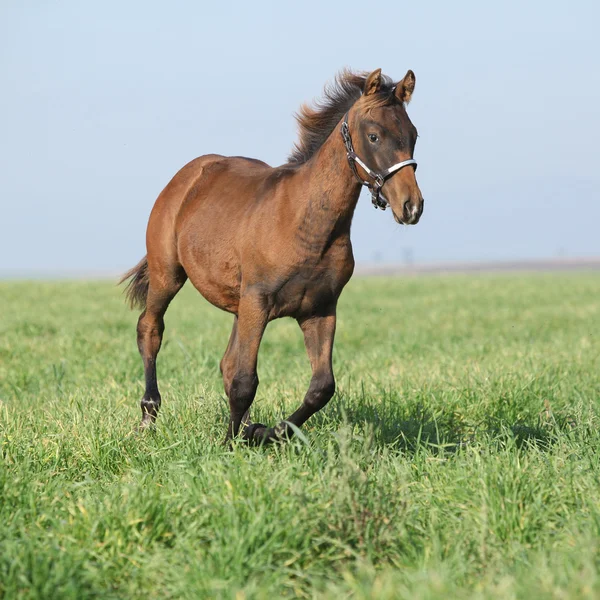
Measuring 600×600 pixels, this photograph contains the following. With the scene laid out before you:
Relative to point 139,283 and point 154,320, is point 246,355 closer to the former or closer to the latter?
point 154,320

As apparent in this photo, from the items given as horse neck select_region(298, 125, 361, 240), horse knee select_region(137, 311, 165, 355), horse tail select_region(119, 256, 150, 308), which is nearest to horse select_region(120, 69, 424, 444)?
horse neck select_region(298, 125, 361, 240)

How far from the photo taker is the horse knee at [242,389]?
486 centimetres

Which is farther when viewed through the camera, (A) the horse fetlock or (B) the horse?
(A) the horse fetlock

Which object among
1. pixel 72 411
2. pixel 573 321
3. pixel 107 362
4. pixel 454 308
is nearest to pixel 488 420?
pixel 72 411

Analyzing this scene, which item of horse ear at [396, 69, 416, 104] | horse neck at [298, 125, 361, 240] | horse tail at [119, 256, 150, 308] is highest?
horse ear at [396, 69, 416, 104]

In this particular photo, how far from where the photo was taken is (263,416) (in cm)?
566

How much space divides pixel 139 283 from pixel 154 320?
58 centimetres

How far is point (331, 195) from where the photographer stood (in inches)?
185

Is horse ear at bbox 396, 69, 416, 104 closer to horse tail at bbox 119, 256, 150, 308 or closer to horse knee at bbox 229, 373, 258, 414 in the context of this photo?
horse knee at bbox 229, 373, 258, 414

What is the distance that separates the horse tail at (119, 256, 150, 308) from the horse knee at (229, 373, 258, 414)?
2290mm

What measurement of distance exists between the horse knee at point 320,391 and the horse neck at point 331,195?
2.94 feet

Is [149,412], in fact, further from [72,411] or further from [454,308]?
[454,308]

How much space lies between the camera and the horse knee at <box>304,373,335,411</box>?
191 inches

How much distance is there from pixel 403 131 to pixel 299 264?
1030 mm
